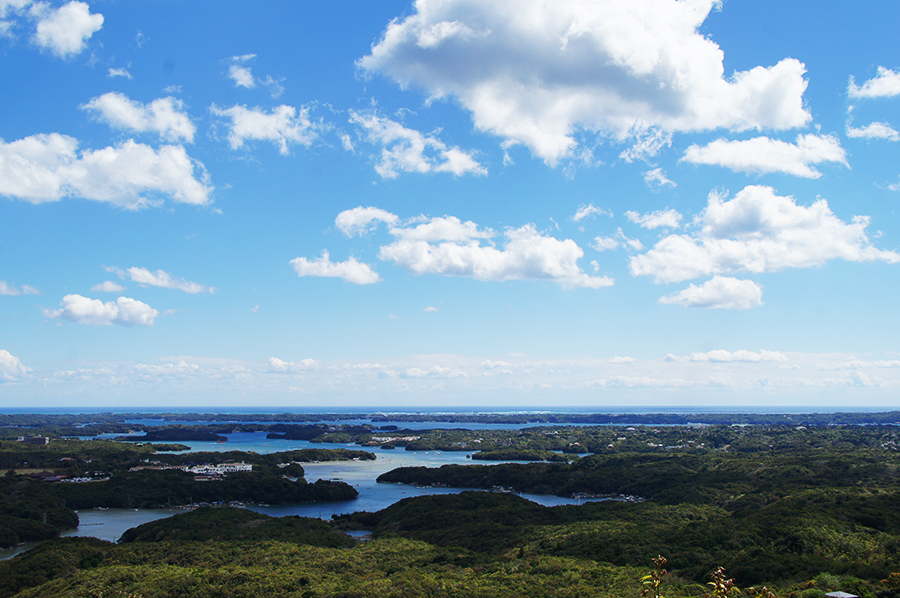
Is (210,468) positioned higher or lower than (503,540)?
lower

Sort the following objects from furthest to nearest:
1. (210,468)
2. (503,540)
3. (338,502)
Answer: (210,468) → (338,502) → (503,540)

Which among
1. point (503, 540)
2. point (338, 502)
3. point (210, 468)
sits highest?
point (503, 540)

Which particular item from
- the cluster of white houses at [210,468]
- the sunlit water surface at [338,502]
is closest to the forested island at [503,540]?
the sunlit water surface at [338,502]

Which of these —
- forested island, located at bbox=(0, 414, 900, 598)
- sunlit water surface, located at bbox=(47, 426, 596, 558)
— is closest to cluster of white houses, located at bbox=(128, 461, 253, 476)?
forested island, located at bbox=(0, 414, 900, 598)

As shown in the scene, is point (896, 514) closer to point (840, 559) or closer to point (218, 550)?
point (840, 559)

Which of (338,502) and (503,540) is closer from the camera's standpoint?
(503,540)

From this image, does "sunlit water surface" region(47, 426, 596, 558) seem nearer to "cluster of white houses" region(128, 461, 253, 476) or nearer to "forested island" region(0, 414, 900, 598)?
"forested island" region(0, 414, 900, 598)

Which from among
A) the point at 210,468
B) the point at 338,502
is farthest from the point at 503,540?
the point at 210,468

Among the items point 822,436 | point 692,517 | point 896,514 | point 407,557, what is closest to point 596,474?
point 692,517

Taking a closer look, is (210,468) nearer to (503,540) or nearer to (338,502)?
(338,502)
